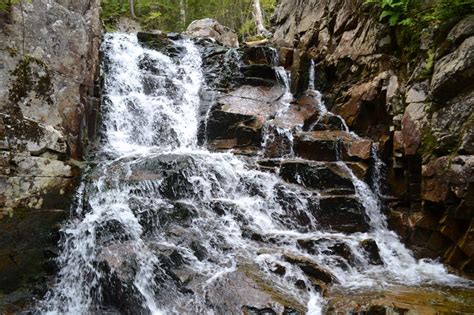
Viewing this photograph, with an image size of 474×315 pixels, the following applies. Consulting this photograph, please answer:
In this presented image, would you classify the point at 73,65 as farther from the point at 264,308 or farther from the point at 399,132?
the point at 399,132

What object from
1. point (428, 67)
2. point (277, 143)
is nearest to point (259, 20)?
point (277, 143)

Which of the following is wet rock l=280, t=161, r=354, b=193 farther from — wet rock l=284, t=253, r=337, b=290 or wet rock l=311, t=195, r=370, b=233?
wet rock l=284, t=253, r=337, b=290

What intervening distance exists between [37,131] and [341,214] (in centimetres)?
646

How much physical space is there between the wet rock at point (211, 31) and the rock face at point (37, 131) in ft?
38.5

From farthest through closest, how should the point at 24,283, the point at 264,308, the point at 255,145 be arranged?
the point at 255,145, the point at 24,283, the point at 264,308

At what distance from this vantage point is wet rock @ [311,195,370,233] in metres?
8.10

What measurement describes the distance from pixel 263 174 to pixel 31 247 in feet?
16.6

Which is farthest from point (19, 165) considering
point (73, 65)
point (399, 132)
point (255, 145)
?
point (399, 132)

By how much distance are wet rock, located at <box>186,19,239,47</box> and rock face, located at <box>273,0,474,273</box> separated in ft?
30.5

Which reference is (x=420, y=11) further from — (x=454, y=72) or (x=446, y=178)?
(x=446, y=178)

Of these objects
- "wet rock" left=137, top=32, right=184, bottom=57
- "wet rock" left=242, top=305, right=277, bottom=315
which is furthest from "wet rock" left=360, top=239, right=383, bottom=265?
"wet rock" left=137, top=32, right=184, bottom=57

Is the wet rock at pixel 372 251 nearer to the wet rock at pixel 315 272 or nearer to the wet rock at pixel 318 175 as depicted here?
the wet rock at pixel 315 272

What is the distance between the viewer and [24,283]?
6.24 meters

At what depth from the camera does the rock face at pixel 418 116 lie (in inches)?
277
